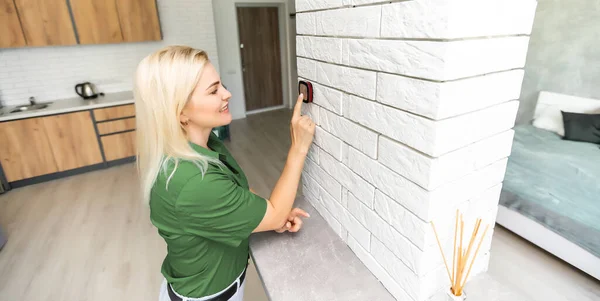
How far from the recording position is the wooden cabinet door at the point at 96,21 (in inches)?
143

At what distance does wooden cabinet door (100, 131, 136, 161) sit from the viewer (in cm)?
390

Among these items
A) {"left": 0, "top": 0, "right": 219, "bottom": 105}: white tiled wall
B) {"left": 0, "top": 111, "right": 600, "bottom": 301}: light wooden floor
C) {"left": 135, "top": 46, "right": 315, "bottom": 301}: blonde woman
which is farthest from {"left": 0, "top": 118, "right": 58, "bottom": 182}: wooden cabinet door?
{"left": 135, "top": 46, "right": 315, "bottom": 301}: blonde woman

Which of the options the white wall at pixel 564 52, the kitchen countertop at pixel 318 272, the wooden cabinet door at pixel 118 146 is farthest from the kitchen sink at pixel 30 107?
the white wall at pixel 564 52

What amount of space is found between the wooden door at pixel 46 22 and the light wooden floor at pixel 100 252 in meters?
1.62

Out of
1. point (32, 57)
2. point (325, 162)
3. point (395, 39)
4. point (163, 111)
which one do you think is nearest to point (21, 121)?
point (32, 57)

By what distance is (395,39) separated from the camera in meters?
0.69

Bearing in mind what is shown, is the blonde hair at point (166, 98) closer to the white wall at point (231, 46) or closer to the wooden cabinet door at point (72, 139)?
the wooden cabinet door at point (72, 139)

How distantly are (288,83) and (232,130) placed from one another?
6.24 ft

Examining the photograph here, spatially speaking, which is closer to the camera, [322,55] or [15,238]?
[322,55]

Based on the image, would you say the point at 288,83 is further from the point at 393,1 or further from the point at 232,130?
the point at 393,1

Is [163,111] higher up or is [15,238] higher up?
[163,111]

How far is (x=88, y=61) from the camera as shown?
163 inches

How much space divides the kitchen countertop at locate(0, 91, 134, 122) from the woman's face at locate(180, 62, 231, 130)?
3.42m

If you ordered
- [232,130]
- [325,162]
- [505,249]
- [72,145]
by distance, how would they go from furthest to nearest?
[232,130] → [72,145] → [505,249] → [325,162]
